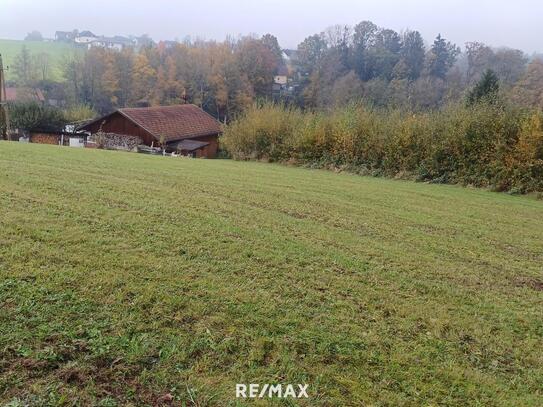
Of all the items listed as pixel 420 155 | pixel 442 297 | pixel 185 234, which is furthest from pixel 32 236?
pixel 420 155

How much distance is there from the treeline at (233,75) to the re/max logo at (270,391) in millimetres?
39453

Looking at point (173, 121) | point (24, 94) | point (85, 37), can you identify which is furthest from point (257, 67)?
point (85, 37)

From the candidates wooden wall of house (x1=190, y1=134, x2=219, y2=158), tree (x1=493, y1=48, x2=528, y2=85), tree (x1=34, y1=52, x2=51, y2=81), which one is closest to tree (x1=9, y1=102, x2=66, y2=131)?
wooden wall of house (x1=190, y1=134, x2=219, y2=158)

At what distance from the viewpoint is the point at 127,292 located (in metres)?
3.13

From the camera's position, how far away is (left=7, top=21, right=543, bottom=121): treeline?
146ft

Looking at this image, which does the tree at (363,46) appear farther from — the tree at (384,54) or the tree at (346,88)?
the tree at (346,88)

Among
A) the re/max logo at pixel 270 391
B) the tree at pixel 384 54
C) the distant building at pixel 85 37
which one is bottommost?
the re/max logo at pixel 270 391

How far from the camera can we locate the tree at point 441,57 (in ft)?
171

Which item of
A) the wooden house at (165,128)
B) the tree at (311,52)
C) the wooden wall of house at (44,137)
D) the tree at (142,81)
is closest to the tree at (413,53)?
the tree at (311,52)

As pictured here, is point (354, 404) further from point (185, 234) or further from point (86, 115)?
point (86, 115)

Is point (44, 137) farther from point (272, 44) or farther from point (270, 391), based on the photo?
point (272, 44)

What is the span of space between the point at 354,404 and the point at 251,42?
54922 millimetres

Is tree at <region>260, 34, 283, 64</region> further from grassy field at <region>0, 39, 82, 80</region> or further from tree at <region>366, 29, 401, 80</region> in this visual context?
grassy field at <region>0, 39, 82, 80</region>

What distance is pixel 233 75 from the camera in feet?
153
